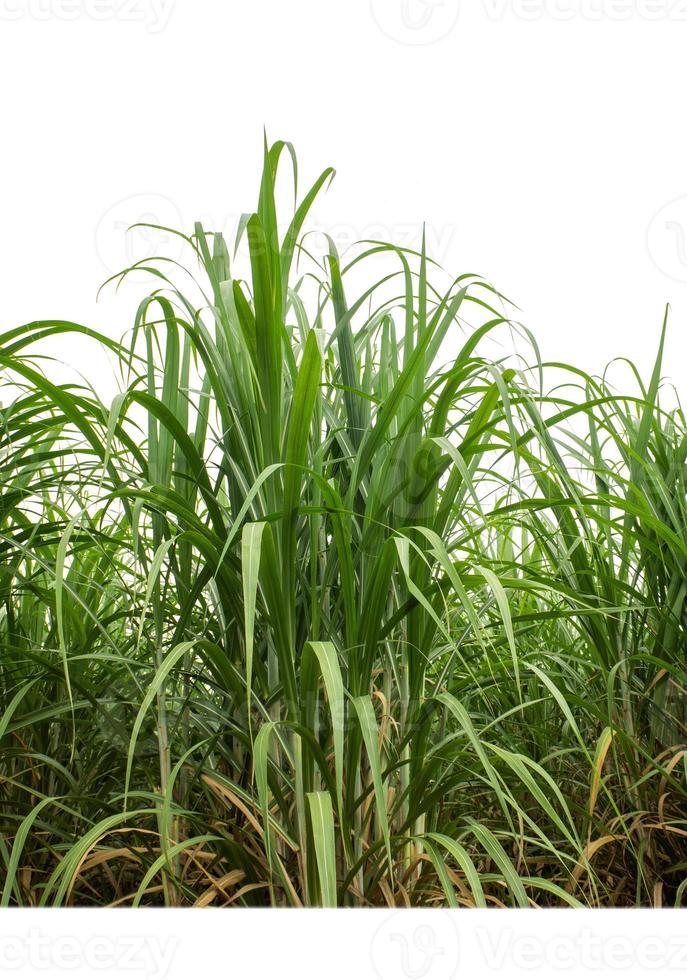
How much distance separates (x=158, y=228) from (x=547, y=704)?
2.93 ft

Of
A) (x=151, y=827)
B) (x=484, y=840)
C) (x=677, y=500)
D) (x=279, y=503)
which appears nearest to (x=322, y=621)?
(x=279, y=503)

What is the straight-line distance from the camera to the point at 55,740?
3.63ft

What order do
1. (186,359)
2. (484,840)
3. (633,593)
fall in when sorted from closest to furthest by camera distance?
(484,840), (186,359), (633,593)

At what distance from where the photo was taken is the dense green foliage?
2.64 ft

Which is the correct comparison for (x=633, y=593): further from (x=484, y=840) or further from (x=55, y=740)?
(x=55, y=740)

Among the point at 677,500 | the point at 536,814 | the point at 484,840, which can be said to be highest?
the point at 677,500

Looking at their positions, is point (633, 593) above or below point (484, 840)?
above

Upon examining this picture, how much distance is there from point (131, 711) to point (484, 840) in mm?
442

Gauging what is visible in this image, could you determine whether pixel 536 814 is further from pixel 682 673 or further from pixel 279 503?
pixel 279 503

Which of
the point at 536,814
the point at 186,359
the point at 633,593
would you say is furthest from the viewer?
the point at 536,814

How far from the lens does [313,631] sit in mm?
812

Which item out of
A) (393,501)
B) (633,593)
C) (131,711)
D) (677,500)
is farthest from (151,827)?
(677,500)

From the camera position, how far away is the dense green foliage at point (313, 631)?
0.80 meters

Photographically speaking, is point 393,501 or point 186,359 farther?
point 186,359
